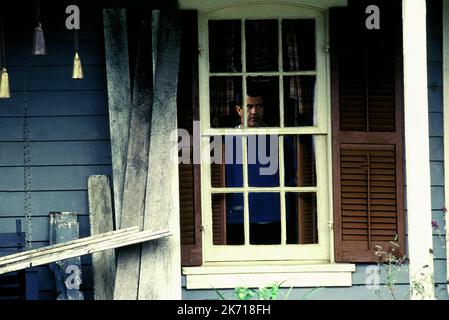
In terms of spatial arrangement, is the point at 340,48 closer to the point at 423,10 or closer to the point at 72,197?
the point at 423,10

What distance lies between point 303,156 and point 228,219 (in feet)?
2.38

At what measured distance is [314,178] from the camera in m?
6.88

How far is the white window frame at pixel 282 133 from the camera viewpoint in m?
6.84

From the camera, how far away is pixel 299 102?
687 cm

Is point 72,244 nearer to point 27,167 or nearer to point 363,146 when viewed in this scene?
point 27,167

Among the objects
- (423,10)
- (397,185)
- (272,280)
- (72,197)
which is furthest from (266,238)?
(423,10)

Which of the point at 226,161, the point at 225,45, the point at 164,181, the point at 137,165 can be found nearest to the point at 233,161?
the point at 226,161

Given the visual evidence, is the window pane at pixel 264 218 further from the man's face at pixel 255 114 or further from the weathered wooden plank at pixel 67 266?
the weathered wooden plank at pixel 67 266

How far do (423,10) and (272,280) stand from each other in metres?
2.30

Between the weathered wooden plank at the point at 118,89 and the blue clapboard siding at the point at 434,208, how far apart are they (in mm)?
1001

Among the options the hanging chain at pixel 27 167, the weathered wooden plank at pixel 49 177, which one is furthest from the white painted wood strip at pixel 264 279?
the hanging chain at pixel 27 167

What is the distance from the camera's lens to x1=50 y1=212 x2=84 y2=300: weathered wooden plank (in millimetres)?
6691

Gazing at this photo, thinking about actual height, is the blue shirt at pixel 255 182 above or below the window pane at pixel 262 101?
below

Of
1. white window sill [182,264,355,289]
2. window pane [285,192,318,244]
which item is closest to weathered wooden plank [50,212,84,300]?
white window sill [182,264,355,289]
